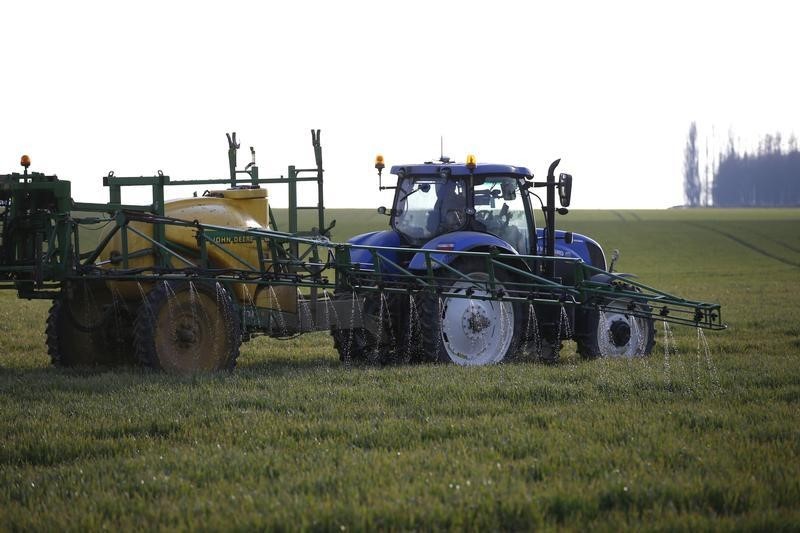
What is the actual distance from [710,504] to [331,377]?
512cm

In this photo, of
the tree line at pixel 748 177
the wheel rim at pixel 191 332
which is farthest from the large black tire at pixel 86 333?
the tree line at pixel 748 177

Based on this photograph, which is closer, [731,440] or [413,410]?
[731,440]

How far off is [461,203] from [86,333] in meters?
4.44

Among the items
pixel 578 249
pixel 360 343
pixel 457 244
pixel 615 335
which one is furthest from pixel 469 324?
pixel 578 249

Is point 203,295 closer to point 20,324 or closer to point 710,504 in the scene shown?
point 710,504

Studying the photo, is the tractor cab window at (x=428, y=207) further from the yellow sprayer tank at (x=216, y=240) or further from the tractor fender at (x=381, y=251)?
the yellow sprayer tank at (x=216, y=240)

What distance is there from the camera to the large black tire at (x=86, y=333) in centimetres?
1161

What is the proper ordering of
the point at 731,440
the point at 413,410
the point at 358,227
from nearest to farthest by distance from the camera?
the point at 731,440, the point at 413,410, the point at 358,227

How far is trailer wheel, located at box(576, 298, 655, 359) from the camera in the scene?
1336 cm

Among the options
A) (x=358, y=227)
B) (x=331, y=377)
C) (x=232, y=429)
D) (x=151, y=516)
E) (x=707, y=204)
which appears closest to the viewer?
(x=151, y=516)

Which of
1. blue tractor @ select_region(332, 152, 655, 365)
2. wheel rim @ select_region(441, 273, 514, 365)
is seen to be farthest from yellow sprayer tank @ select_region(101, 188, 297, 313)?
wheel rim @ select_region(441, 273, 514, 365)

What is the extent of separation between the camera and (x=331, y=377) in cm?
1057

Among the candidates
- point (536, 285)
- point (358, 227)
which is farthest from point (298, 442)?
point (358, 227)

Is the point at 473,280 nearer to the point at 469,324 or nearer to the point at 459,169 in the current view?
the point at 469,324
